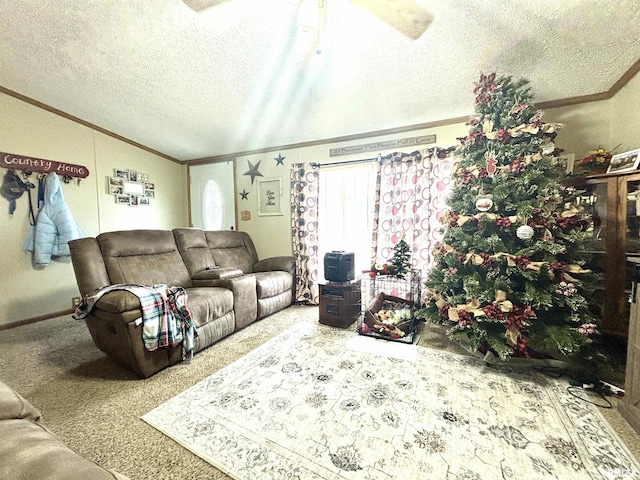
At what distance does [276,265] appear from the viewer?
12.1 feet

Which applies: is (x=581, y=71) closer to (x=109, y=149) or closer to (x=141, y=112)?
(x=141, y=112)

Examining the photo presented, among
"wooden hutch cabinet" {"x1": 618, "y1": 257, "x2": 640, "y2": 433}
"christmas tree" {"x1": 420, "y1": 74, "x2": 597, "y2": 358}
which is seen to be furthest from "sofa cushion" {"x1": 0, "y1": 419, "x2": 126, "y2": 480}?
"wooden hutch cabinet" {"x1": 618, "y1": 257, "x2": 640, "y2": 433}

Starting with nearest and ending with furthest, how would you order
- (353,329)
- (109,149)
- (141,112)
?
(353,329), (141,112), (109,149)

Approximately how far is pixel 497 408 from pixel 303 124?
3207mm

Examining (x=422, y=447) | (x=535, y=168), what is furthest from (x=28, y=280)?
(x=535, y=168)

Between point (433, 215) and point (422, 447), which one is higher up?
point (433, 215)

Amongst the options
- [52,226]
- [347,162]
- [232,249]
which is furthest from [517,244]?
[52,226]

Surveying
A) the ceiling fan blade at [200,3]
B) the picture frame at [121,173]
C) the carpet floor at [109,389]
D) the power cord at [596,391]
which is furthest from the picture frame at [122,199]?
the power cord at [596,391]

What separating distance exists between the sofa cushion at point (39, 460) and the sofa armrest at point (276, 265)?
292 centimetres

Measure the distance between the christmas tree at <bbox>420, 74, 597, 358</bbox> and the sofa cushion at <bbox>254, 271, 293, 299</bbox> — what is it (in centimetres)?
185

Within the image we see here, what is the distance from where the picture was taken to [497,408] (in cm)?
153

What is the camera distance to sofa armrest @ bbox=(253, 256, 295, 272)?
3.65 meters

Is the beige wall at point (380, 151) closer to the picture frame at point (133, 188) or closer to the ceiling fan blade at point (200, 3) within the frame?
the picture frame at point (133, 188)

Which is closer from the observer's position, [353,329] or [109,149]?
[353,329]
